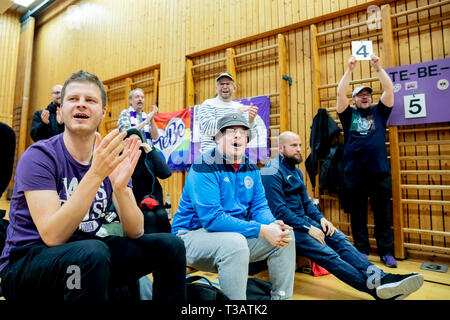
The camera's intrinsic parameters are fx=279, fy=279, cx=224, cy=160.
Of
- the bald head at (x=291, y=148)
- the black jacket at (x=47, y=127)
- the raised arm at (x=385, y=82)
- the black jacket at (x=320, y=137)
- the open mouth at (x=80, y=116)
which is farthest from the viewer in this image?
the black jacket at (x=47, y=127)

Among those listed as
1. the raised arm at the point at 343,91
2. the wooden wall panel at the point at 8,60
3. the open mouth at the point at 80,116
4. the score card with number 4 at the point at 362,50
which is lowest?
the open mouth at the point at 80,116

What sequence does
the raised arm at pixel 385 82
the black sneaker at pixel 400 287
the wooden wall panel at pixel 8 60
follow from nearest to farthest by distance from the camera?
the black sneaker at pixel 400 287 → the raised arm at pixel 385 82 → the wooden wall panel at pixel 8 60

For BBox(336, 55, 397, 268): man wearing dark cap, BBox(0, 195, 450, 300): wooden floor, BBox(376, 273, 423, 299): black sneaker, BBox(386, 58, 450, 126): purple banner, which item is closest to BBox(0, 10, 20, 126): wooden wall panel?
BBox(0, 195, 450, 300): wooden floor

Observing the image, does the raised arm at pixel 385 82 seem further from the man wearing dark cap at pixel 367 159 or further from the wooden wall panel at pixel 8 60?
the wooden wall panel at pixel 8 60

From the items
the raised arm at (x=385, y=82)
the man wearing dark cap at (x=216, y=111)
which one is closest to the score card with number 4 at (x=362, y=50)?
the raised arm at (x=385, y=82)

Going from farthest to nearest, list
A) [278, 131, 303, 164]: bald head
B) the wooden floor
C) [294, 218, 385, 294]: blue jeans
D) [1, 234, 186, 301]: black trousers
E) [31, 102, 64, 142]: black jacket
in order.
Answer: [31, 102, 64, 142]: black jacket, [278, 131, 303, 164]: bald head, the wooden floor, [294, 218, 385, 294]: blue jeans, [1, 234, 186, 301]: black trousers

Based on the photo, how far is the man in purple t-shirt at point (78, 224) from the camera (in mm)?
807

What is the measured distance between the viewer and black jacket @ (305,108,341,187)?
127 inches

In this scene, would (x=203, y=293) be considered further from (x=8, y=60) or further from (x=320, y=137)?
(x=8, y=60)

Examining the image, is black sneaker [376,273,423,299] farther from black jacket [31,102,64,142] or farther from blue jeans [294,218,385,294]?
black jacket [31,102,64,142]

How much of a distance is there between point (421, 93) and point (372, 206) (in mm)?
1249

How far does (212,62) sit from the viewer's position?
4441 mm

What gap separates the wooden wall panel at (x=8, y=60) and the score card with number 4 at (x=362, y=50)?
29.4 ft

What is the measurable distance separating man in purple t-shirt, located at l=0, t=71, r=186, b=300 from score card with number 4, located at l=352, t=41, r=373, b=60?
2.50 metres
